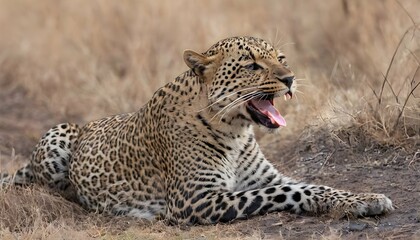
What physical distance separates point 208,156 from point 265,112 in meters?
0.64

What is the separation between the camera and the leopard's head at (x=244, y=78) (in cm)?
817

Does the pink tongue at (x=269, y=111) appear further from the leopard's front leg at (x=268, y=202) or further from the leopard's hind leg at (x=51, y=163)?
the leopard's hind leg at (x=51, y=163)

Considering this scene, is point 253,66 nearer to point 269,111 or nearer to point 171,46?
point 269,111

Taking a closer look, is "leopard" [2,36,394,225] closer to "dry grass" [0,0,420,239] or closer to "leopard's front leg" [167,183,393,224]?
"leopard's front leg" [167,183,393,224]

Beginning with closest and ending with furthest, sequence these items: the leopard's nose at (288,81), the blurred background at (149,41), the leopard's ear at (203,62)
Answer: the leopard's nose at (288,81) → the leopard's ear at (203,62) → the blurred background at (149,41)

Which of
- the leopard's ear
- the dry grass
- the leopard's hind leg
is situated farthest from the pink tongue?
the leopard's hind leg

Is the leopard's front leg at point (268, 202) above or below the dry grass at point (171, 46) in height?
below

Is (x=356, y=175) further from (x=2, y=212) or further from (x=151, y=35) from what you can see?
(x=151, y=35)

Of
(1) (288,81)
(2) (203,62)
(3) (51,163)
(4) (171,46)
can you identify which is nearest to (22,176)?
(3) (51,163)

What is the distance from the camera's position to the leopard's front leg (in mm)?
7973

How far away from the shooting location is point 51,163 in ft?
32.6

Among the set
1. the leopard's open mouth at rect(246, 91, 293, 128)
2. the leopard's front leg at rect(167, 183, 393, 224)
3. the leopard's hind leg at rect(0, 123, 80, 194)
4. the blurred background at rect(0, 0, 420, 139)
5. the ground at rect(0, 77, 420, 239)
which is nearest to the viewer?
the ground at rect(0, 77, 420, 239)

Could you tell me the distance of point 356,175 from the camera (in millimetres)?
9344

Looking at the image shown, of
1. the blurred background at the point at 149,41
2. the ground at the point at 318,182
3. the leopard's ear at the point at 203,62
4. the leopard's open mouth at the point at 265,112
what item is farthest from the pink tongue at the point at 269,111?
the blurred background at the point at 149,41
